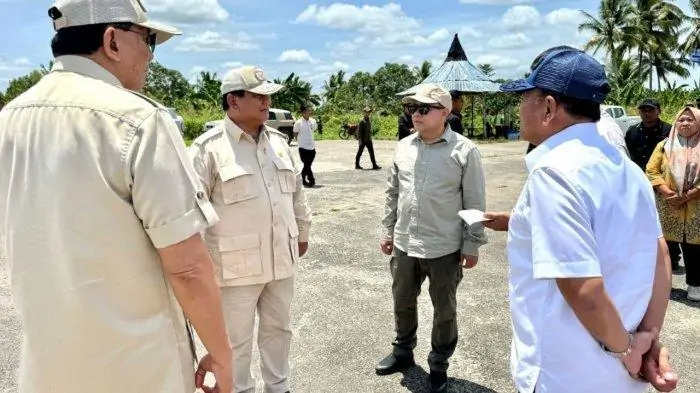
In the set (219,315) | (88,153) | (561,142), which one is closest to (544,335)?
(561,142)

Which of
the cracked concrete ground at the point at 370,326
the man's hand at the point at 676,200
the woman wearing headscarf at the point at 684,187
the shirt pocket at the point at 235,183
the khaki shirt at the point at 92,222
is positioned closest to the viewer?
the khaki shirt at the point at 92,222

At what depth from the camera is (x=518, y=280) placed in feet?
5.54

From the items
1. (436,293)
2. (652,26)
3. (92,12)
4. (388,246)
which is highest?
(652,26)

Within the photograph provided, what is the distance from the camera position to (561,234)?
1.46 metres

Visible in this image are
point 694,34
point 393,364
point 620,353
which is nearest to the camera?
point 620,353

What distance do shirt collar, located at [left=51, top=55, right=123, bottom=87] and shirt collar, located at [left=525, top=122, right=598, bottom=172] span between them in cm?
131

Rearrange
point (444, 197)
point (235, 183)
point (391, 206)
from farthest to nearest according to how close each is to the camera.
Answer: point (391, 206) < point (444, 197) < point (235, 183)

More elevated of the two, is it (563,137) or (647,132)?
(563,137)

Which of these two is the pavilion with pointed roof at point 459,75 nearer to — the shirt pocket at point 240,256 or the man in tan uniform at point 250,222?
the man in tan uniform at point 250,222

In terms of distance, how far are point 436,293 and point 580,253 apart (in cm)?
186

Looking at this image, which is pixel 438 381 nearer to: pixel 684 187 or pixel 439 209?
pixel 439 209

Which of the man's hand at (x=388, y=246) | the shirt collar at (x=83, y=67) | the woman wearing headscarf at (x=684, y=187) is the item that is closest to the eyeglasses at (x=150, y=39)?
the shirt collar at (x=83, y=67)

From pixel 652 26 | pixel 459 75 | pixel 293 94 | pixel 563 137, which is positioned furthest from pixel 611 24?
pixel 563 137

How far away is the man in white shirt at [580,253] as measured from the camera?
4.82 ft
